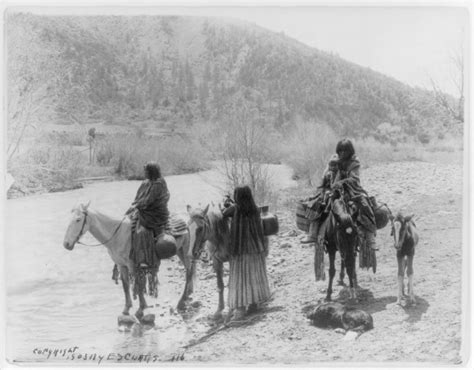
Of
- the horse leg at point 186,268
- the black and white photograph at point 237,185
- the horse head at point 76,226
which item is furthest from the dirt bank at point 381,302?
the horse head at point 76,226

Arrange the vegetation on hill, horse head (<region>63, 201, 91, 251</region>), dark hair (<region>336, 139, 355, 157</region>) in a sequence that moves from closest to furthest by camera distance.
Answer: horse head (<region>63, 201, 91, 251</region>) < dark hair (<region>336, 139, 355, 157</region>) < the vegetation on hill

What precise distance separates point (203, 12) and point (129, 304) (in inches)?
112

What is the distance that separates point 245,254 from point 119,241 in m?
1.14

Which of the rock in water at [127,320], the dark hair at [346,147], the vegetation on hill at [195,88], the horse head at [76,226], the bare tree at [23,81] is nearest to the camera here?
the horse head at [76,226]

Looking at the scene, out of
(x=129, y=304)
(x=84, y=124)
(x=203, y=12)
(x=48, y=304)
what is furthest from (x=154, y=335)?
(x=203, y=12)

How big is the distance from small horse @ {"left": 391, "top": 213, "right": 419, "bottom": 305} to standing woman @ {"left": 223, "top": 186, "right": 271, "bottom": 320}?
1.18 m

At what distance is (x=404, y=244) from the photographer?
6.25 meters

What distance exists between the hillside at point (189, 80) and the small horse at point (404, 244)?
3.70 ft

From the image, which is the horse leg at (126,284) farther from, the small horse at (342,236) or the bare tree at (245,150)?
the small horse at (342,236)

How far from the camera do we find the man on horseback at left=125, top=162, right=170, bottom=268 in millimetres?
6309

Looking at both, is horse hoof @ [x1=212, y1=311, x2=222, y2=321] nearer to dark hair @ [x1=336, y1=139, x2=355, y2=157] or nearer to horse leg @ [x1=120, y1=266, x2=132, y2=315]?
horse leg @ [x1=120, y1=266, x2=132, y2=315]

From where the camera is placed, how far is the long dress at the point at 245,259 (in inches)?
253

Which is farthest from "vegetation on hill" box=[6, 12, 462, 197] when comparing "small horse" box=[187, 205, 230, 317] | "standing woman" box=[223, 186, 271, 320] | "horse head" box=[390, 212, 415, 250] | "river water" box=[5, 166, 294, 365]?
"horse head" box=[390, 212, 415, 250]

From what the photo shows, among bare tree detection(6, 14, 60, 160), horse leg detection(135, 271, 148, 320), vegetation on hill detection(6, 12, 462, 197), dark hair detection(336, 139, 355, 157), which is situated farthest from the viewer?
vegetation on hill detection(6, 12, 462, 197)
